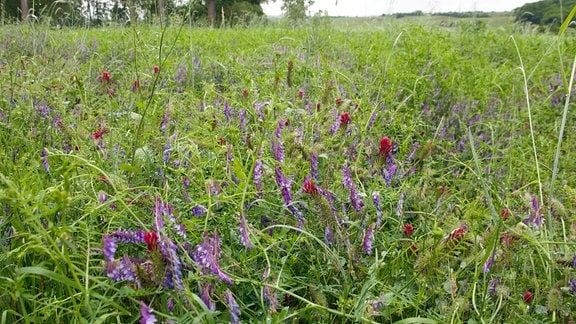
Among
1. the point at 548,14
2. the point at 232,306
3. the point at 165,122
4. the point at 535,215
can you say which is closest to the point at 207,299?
the point at 232,306

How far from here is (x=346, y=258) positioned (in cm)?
144

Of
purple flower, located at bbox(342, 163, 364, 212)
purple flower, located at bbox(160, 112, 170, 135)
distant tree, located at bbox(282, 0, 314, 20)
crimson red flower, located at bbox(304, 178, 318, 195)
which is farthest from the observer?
distant tree, located at bbox(282, 0, 314, 20)

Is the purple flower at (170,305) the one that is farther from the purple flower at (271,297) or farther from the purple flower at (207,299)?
the purple flower at (271,297)

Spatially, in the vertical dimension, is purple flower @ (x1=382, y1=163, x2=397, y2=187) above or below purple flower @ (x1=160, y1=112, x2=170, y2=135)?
below

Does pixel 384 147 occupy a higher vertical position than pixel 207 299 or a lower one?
higher

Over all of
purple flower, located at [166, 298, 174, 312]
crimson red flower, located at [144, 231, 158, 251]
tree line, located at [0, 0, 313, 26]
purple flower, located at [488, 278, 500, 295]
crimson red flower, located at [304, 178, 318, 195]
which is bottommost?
purple flower, located at [488, 278, 500, 295]

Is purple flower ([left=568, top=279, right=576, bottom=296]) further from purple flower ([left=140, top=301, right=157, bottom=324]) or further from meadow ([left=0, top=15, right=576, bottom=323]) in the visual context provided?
purple flower ([left=140, top=301, right=157, bottom=324])

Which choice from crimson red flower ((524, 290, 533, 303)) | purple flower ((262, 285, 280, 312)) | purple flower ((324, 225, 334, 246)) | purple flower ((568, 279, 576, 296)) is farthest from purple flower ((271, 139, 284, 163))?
purple flower ((568, 279, 576, 296))

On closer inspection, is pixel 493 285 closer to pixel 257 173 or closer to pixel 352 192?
pixel 352 192

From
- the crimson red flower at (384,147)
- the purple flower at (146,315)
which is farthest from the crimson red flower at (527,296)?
the purple flower at (146,315)

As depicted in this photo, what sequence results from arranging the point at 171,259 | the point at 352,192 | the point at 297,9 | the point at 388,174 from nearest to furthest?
the point at 171,259
the point at 352,192
the point at 388,174
the point at 297,9

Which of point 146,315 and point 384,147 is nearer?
point 146,315

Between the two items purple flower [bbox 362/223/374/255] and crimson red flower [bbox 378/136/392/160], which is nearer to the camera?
purple flower [bbox 362/223/374/255]

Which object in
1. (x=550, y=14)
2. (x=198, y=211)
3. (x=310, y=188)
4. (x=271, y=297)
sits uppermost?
(x=550, y=14)
